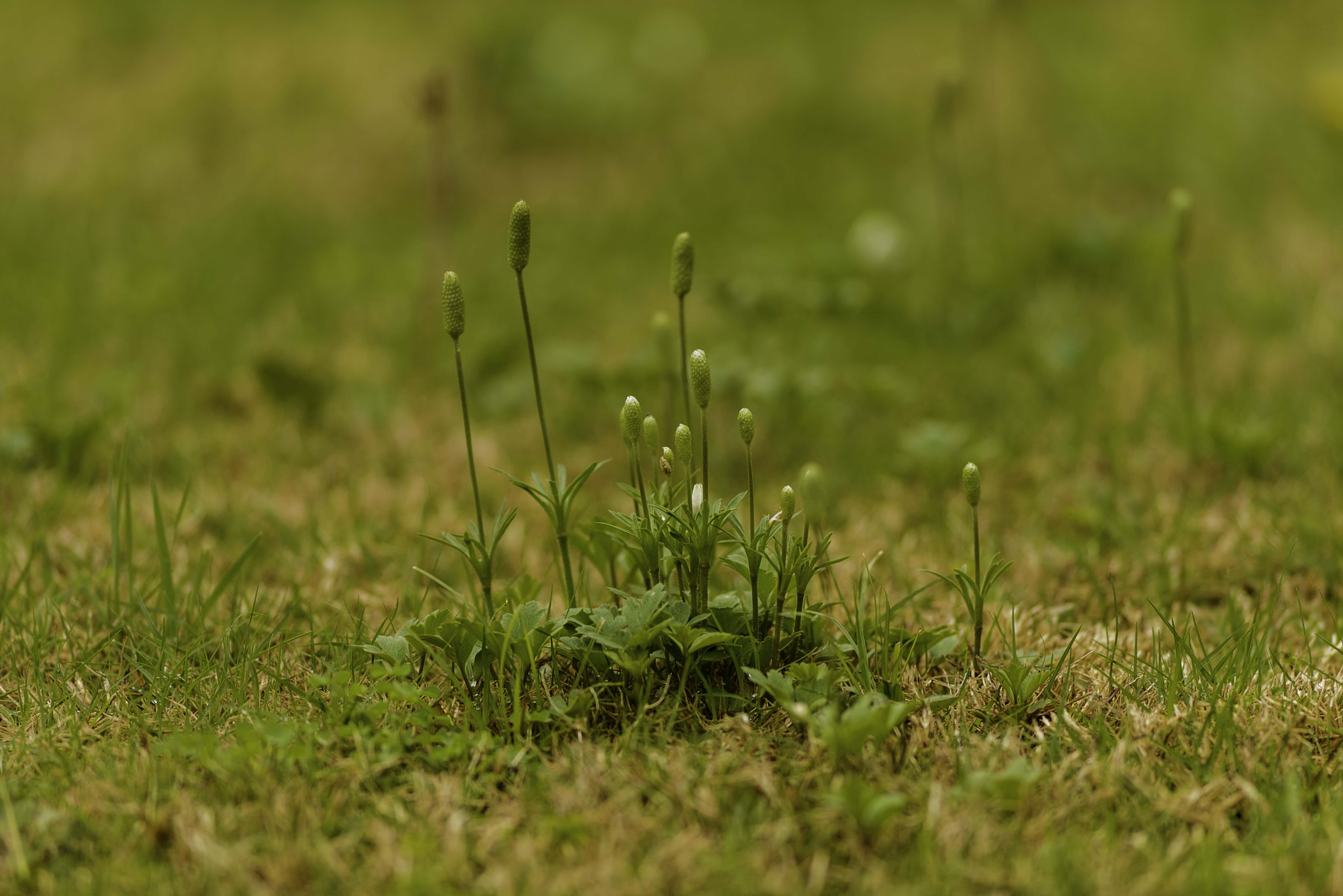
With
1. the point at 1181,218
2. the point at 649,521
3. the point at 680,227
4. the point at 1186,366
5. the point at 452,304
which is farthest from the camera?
the point at 680,227

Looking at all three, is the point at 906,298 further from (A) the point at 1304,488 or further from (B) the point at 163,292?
(B) the point at 163,292

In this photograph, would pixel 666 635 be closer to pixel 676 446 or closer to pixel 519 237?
pixel 676 446

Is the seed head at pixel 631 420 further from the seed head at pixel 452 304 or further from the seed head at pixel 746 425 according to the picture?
the seed head at pixel 452 304

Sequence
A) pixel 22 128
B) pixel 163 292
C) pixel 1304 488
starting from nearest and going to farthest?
pixel 1304 488
pixel 163 292
pixel 22 128

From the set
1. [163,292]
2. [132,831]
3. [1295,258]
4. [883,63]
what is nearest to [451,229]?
[163,292]

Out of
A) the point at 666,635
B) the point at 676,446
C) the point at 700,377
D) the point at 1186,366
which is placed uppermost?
the point at 700,377

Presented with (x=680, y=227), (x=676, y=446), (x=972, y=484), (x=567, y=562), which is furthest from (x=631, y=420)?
(x=680, y=227)

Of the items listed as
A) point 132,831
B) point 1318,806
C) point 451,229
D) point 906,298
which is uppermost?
point 451,229
